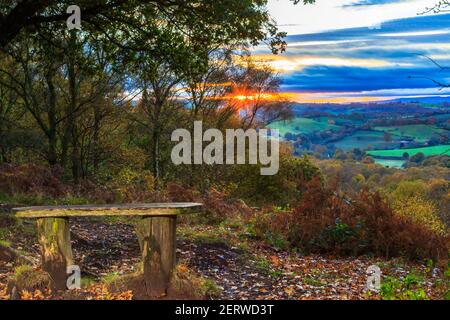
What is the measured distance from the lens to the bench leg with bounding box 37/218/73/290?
7.57m

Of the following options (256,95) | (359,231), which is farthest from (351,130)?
(359,231)

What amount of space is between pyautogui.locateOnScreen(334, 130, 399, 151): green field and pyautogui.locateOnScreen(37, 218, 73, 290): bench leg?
28381 millimetres

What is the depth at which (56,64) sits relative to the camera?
22266mm

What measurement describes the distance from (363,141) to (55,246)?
31.9 m

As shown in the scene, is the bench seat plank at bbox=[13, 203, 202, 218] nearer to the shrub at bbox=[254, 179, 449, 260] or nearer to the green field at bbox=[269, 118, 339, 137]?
the shrub at bbox=[254, 179, 449, 260]

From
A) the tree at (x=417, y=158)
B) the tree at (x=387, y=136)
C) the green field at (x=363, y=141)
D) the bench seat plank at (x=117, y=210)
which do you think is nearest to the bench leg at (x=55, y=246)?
the bench seat plank at (x=117, y=210)

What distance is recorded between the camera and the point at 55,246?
25.1ft

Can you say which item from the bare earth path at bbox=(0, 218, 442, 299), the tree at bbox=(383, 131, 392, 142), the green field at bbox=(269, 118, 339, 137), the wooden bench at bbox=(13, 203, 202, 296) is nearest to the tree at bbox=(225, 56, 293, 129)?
the green field at bbox=(269, 118, 339, 137)

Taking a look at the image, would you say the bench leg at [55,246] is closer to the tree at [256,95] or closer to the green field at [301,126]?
the tree at [256,95]

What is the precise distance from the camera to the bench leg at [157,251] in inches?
288

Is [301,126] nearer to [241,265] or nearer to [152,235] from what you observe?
[241,265]

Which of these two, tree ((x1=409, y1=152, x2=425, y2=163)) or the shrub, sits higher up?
the shrub
